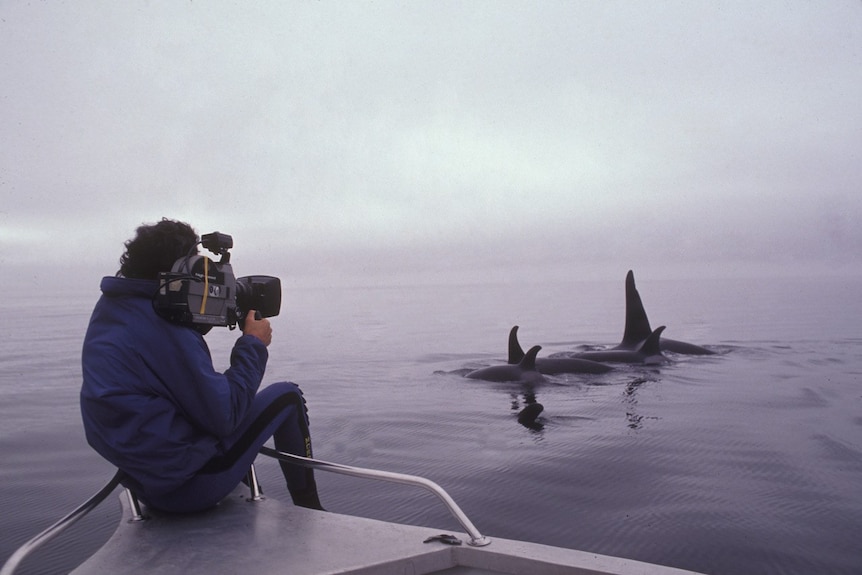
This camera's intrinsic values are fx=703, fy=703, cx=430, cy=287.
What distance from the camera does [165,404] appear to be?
333cm

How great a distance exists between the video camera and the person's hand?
1.9 inches

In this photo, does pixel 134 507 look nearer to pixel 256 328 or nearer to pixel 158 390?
pixel 158 390

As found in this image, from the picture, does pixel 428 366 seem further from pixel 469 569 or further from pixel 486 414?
pixel 469 569

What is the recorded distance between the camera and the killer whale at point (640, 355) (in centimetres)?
1568

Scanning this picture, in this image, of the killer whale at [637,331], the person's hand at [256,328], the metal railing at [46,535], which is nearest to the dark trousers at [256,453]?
the metal railing at [46,535]

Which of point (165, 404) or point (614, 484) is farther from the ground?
point (165, 404)

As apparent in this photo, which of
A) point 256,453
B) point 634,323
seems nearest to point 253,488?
point 256,453

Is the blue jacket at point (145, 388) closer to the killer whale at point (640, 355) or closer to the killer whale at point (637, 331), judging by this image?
the killer whale at point (640, 355)

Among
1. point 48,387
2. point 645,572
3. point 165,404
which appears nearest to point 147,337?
point 165,404

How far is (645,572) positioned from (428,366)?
1396 centimetres

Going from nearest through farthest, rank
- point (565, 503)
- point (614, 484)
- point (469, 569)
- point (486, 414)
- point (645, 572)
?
point (645, 572) → point (469, 569) → point (565, 503) → point (614, 484) → point (486, 414)

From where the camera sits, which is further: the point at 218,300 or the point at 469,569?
the point at 218,300

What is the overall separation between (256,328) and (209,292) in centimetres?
52

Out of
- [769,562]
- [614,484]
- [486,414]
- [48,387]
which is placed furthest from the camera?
[48,387]
